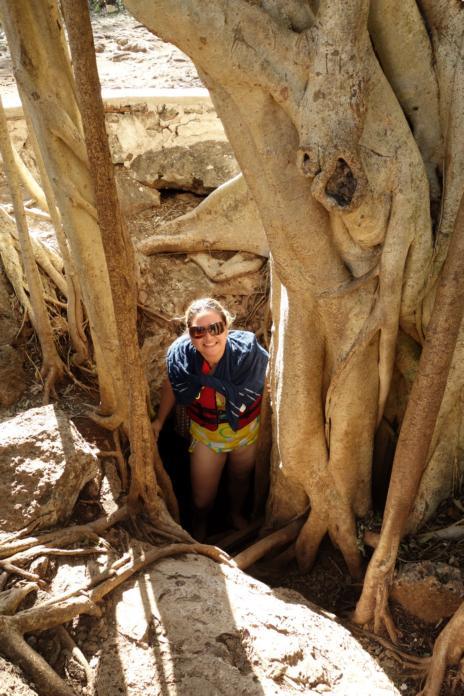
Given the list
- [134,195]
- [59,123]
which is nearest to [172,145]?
[134,195]

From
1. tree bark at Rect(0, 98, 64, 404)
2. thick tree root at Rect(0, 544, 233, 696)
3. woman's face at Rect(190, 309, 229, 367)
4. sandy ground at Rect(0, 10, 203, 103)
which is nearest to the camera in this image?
thick tree root at Rect(0, 544, 233, 696)

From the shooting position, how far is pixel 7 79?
4.82 metres

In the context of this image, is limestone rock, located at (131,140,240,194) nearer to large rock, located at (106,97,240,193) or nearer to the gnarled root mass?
large rock, located at (106,97,240,193)

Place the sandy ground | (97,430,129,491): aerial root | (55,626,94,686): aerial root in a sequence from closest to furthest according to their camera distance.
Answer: (55,626,94,686): aerial root → (97,430,129,491): aerial root → the sandy ground

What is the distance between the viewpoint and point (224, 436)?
3033 millimetres

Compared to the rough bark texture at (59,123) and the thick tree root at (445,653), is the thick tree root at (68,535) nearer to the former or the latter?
the rough bark texture at (59,123)

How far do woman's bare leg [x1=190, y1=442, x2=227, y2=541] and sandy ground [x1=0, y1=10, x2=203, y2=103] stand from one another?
2.72 meters

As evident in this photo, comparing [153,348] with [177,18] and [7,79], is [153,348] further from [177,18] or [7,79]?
[7,79]

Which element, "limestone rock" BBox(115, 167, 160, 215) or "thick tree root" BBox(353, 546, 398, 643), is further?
"limestone rock" BBox(115, 167, 160, 215)

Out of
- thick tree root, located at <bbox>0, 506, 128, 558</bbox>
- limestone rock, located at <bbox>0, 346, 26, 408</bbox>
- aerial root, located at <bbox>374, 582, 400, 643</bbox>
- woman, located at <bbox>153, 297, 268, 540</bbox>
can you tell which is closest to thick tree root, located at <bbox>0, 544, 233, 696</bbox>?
thick tree root, located at <bbox>0, 506, 128, 558</bbox>

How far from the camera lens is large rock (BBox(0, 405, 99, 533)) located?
2.28 meters

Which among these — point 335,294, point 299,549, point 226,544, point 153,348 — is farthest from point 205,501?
point 335,294

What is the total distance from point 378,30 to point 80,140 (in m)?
1.14

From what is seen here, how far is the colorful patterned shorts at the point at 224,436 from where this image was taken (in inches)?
119
